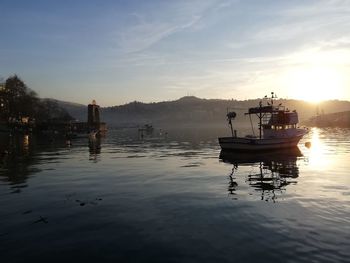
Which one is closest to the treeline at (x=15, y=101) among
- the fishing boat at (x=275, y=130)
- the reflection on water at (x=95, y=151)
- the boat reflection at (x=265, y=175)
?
the reflection on water at (x=95, y=151)

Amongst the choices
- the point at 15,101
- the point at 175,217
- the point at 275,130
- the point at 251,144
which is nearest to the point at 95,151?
the point at 251,144

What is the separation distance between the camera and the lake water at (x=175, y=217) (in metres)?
14.0

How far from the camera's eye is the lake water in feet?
45.9

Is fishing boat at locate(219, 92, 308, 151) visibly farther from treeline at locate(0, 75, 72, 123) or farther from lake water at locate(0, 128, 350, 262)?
treeline at locate(0, 75, 72, 123)

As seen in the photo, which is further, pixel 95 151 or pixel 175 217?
pixel 95 151

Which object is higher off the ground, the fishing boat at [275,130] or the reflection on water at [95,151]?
the fishing boat at [275,130]

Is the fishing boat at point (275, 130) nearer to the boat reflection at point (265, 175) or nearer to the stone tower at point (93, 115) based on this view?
the boat reflection at point (265, 175)

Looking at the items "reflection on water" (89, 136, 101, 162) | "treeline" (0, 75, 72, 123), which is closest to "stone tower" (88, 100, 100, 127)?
"treeline" (0, 75, 72, 123)

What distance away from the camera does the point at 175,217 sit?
63.1 feet

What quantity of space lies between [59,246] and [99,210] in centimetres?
611

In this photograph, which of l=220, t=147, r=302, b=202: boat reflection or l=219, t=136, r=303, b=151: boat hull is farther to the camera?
l=219, t=136, r=303, b=151: boat hull

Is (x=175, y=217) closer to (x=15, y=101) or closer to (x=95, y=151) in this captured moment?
(x=95, y=151)

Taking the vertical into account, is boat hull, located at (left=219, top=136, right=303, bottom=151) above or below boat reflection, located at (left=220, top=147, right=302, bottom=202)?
above

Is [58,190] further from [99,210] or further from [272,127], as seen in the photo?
[272,127]
